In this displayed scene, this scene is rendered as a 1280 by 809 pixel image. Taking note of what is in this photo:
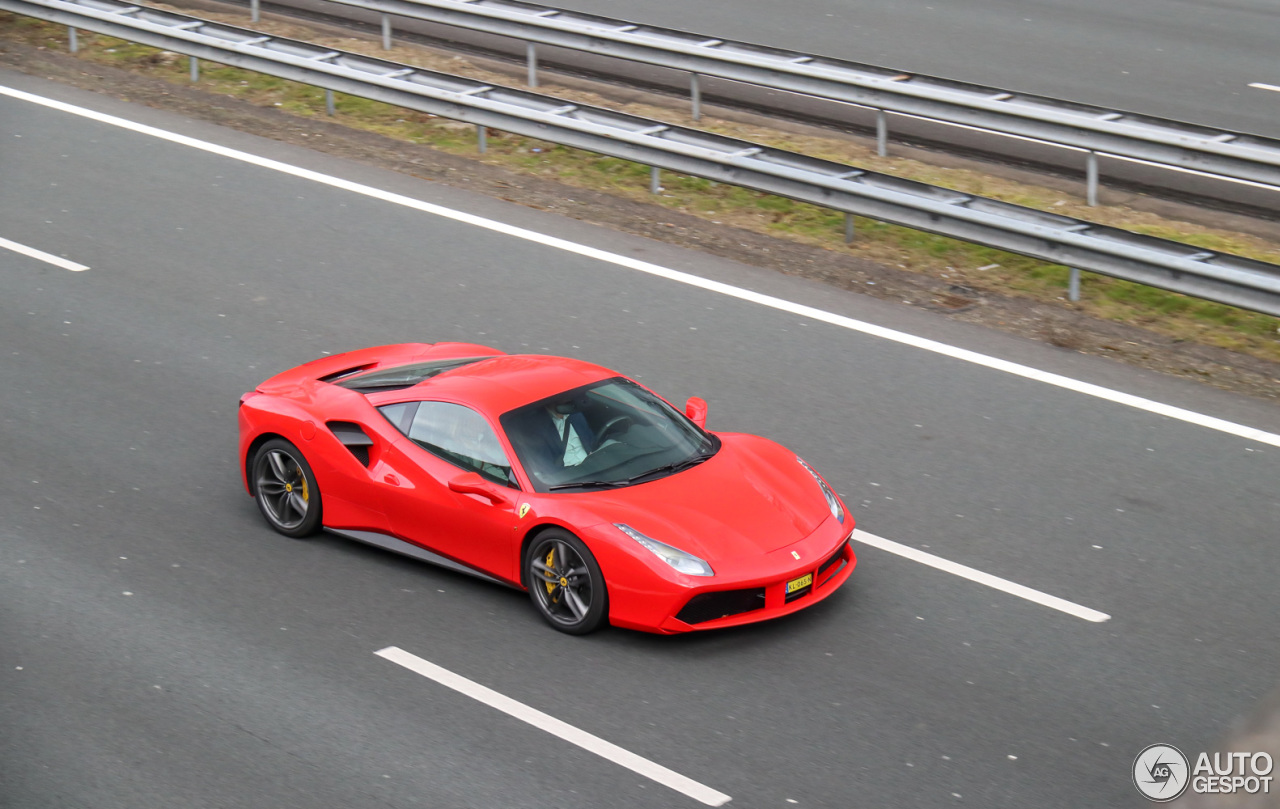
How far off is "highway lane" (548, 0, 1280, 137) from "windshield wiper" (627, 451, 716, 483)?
9914 millimetres

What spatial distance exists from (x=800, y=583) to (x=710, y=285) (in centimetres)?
547

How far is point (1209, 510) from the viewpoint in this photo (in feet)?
29.5

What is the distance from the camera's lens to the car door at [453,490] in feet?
25.6

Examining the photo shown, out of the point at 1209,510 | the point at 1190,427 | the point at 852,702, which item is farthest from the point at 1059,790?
the point at 1190,427

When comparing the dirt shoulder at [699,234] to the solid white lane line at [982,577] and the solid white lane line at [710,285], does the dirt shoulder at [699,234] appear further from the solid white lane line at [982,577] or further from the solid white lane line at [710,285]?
the solid white lane line at [982,577]

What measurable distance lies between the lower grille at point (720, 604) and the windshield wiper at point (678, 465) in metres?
0.88

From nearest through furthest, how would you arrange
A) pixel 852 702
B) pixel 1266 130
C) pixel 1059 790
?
1. pixel 1059 790
2. pixel 852 702
3. pixel 1266 130

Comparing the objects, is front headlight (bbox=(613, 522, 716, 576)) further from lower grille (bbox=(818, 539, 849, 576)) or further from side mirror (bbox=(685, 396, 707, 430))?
side mirror (bbox=(685, 396, 707, 430))

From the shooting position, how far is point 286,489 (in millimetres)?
8750

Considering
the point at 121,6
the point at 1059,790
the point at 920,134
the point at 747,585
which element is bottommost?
the point at 1059,790

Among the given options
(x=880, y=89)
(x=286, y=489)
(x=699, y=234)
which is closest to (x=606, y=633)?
(x=286, y=489)

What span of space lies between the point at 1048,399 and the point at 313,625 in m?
5.70

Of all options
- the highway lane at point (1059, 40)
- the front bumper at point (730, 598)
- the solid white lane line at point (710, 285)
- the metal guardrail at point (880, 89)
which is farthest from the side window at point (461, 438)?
the highway lane at point (1059, 40)

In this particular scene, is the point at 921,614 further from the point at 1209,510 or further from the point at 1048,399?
the point at 1048,399
